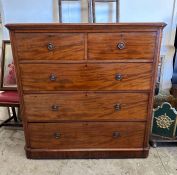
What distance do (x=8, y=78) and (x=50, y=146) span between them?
0.92 meters

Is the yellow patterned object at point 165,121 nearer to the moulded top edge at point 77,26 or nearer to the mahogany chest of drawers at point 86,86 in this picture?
the mahogany chest of drawers at point 86,86

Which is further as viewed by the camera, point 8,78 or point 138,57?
point 8,78

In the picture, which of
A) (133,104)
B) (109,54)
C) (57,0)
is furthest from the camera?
(57,0)

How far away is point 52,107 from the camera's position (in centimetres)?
174

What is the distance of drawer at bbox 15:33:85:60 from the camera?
1.51 meters

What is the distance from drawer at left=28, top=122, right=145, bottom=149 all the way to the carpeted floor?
0.14 m

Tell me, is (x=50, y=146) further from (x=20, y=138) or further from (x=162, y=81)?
(x=162, y=81)

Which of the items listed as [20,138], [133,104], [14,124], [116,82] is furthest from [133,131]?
[14,124]

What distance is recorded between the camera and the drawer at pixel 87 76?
1.60 m

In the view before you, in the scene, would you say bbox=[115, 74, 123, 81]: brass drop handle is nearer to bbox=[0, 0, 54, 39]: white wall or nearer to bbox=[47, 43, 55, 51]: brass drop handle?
bbox=[47, 43, 55, 51]: brass drop handle

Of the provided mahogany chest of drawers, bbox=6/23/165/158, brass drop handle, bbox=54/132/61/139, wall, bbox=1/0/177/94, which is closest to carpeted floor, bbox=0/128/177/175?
mahogany chest of drawers, bbox=6/23/165/158

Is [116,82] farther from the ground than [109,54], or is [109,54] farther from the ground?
[109,54]

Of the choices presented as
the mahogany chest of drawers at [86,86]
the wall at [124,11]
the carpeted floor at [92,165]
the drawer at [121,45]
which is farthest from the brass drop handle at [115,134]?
the wall at [124,11]

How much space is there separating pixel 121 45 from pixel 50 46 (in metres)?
0.52
